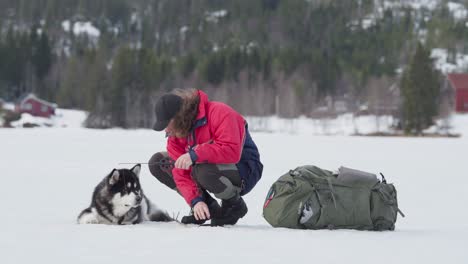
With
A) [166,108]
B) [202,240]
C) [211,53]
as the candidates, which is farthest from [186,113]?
[211,53]

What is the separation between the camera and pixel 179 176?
4.90 m

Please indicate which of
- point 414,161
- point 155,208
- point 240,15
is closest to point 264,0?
point 240,15

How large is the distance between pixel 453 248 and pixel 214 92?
63.9 m

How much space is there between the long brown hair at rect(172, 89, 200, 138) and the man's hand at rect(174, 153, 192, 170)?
0.17 m

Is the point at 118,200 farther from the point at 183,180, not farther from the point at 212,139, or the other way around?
the point at 212,139

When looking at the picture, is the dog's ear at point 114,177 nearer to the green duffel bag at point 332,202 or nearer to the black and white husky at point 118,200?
the black and white husky at point 118,200

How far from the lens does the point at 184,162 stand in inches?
183

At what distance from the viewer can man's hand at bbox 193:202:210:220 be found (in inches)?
186

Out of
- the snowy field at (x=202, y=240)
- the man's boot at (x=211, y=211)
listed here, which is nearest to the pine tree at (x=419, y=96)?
the snowy field at (x=202, y=240)

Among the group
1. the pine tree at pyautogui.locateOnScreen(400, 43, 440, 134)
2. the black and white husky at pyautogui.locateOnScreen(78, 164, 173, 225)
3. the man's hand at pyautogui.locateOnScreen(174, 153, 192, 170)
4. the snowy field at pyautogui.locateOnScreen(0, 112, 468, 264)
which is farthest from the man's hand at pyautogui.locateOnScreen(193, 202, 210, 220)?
the pine tree at pyautogui.locateOnScreen(400, 43, 440, 134)

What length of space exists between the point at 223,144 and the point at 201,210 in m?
0.50

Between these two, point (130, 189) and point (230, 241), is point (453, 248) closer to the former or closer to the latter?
point (230, 241)

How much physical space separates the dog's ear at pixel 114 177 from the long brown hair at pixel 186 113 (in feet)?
1.83

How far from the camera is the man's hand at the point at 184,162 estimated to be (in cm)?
466
